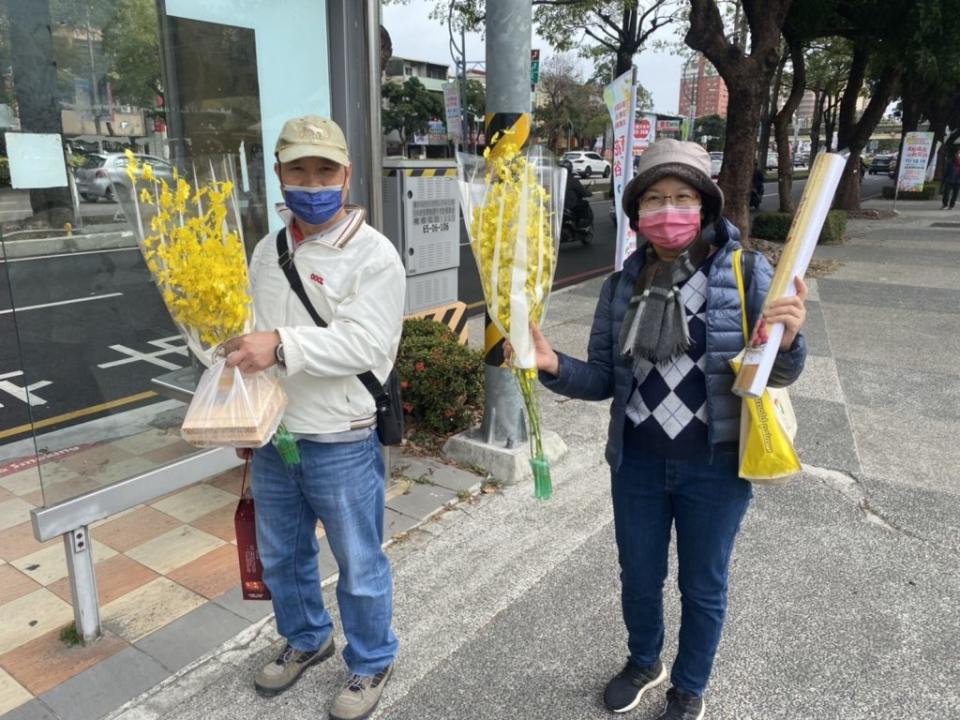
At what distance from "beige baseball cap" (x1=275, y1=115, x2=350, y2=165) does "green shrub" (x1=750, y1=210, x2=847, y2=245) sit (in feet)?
45.0

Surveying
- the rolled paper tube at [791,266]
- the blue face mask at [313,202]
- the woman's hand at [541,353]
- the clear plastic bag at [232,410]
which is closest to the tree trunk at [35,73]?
the blue face mask at [313,202]

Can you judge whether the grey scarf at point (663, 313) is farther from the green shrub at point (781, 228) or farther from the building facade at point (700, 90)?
the building facade at point (700, 90)

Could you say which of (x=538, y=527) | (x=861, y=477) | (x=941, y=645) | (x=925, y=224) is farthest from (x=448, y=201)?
(x=925, y=224)

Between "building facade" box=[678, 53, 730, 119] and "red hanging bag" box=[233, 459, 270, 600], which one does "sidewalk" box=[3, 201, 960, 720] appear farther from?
"building facade" box=[678, 53, 730, 119]

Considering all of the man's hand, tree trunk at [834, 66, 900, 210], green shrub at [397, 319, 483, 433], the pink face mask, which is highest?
tree trunk at [834, 66, 900, 210]

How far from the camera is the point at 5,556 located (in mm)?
3510

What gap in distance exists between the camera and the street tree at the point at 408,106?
1722 inches

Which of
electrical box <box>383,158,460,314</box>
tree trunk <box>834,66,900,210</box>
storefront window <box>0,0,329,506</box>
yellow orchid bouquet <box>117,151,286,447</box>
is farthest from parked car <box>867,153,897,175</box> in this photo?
yellow orchid bouquet <box>117,151,286,447</box>

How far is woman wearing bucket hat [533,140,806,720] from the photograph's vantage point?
6.59 feet

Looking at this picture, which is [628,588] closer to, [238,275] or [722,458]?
[722,458]

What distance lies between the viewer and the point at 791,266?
73.1 inches

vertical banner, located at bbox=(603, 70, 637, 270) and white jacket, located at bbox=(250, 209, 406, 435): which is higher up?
vertical banner, located at bbox=(603, 70, 637, 270)

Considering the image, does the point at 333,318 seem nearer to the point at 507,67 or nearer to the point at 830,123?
the point at 507,67

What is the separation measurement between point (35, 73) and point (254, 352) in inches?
81.1
